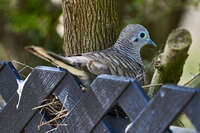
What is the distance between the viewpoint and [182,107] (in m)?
1.79

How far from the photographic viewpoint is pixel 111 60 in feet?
9.22

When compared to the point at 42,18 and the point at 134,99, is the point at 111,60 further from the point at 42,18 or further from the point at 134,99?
the point at 42,18

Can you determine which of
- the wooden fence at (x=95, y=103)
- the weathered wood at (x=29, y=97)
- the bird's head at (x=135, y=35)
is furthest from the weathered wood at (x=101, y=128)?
the bird's head at (x=135, y=35)

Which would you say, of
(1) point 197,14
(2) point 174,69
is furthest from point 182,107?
(1) point 197,14

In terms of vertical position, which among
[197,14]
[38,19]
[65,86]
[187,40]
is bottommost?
[197,14]

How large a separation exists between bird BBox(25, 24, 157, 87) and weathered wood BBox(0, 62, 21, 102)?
37cm


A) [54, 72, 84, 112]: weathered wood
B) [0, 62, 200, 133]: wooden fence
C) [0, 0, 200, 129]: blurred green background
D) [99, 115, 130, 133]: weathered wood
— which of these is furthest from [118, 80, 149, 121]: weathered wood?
[0, 0, 200, 129]: blurred green background

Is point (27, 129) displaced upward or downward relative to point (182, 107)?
downward

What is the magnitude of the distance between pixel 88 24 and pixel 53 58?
1162 millimetres

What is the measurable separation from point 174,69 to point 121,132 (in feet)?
1.86

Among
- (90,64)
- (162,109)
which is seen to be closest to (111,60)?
(90,64)

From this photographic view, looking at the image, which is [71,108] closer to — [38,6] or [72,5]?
[72,5]

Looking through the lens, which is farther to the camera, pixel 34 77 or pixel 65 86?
pixel 34 77

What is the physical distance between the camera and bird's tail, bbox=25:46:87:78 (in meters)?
2.07
